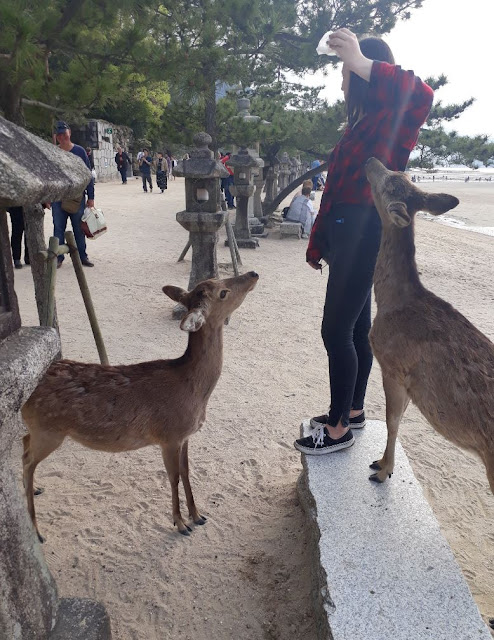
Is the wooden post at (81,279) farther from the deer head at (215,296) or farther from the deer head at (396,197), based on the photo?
the deer head at (396,197)

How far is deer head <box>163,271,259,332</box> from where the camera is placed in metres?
2.73

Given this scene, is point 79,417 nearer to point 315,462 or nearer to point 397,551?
point 315,462

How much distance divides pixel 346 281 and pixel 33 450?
192 cm

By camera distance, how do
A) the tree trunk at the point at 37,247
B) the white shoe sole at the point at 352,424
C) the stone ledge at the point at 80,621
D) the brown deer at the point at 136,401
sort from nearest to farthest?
the stone ledge at the point at 80,621, the brown deer at the point at 136,401, the white shoe sole at the point at 352,424, the tree trunk at the point at 37,247

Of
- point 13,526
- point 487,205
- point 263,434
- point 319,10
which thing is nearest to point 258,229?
point 319,10

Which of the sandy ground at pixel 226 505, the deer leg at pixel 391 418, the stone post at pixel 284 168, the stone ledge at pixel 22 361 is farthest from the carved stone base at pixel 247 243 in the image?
the stone ledge at pixel 22 361

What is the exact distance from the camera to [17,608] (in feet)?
5.39

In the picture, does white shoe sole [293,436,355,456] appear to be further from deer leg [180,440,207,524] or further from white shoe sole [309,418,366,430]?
deer leg [180,440,207,524]

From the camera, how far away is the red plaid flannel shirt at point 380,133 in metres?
2.41

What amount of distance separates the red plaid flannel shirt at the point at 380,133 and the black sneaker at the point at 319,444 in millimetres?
1215

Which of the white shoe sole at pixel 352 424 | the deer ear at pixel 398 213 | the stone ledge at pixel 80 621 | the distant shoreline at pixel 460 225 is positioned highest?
the deer ear at pixel 398 213

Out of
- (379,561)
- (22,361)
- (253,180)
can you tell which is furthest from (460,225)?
(22,361)

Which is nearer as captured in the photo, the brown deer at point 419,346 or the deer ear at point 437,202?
the brown deer at point 419,346

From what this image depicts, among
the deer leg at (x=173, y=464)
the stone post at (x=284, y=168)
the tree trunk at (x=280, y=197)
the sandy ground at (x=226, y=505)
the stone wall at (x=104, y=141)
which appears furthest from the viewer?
the stone wall at (x=104, y=141)
